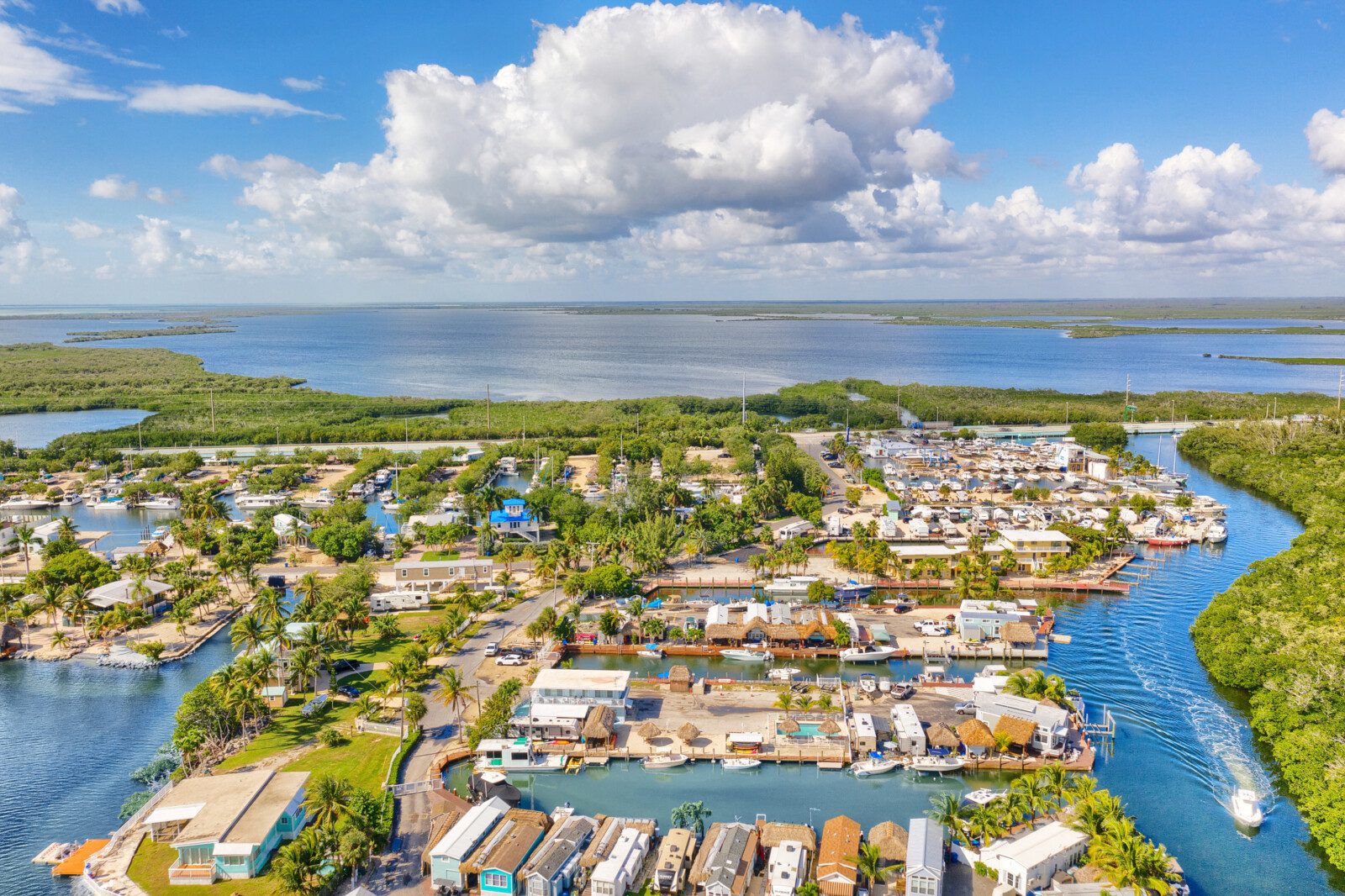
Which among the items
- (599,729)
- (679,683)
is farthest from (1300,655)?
(599,729)

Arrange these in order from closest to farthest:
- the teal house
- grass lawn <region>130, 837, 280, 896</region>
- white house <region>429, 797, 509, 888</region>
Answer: grass lawn <region>130, 837, 280, 896</region> < white house <region>429, 797, 509, 888</region> < the teal house

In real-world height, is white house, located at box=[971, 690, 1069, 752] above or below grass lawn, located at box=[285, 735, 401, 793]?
above

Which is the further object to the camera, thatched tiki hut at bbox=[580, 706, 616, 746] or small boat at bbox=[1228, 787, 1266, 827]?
thatched tiki hut at bbox=[580, 706, 616, 746]

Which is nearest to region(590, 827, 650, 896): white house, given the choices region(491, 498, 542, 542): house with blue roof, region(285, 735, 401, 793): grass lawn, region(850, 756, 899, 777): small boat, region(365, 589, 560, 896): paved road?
region(365, 589, 560, 896): paved road

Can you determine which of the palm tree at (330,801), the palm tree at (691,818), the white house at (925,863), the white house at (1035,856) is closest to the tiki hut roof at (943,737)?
the white house at (1035,856)

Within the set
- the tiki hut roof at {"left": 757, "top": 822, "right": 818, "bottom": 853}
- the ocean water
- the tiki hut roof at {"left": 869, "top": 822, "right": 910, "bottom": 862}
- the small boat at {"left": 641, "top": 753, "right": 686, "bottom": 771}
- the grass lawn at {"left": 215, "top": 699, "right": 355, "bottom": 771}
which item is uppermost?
the ocean water

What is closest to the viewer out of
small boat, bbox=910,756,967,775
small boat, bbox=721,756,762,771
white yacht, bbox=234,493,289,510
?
small boat, bbox=910,756,967,775

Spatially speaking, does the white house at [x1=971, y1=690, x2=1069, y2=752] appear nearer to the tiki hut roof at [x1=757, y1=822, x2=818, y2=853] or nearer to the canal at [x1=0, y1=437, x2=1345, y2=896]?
the canal at [x1=0, y1=437, x2=1345, y2=896]
